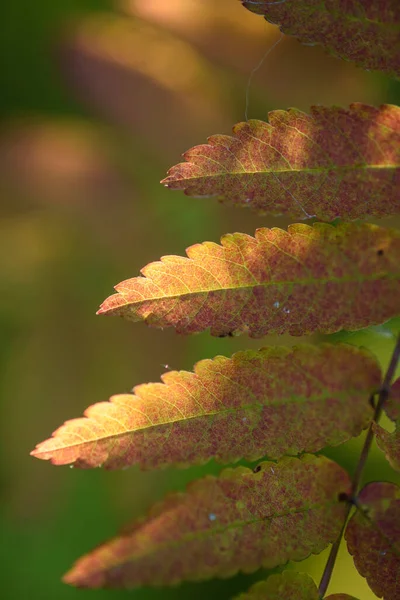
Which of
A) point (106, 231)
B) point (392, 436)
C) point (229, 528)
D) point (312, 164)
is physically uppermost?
point (312, 164)

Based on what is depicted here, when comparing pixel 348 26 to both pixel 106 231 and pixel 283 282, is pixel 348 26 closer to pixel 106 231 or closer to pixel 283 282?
pixel 283 282

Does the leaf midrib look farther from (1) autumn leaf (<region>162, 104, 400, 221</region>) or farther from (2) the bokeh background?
(2) the bokeh background

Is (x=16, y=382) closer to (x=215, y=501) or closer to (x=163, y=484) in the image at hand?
(x=163, y=484)

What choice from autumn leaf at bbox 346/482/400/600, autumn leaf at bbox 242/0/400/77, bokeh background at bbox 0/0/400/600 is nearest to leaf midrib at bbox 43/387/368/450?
autumn leaf at bbox 346/482/400/600

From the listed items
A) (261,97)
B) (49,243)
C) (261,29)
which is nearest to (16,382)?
(49,243)

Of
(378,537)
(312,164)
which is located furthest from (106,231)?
(378,537)

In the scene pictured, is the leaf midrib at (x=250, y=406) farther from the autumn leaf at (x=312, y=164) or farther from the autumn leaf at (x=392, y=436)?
the autumn leaf at (x=312, y=164)

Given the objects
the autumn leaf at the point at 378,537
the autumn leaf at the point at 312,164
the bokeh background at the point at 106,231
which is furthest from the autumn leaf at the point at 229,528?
the bokeh background at the point at 106,231
